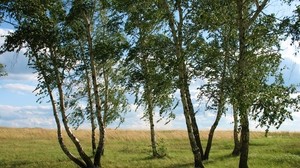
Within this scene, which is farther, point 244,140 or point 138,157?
point 138,157

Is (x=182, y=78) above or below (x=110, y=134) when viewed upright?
above

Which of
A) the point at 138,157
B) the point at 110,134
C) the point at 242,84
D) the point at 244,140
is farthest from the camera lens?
the point at 110,134

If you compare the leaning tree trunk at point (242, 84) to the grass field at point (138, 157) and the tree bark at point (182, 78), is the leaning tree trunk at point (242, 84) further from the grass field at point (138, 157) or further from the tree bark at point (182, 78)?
the grass field at point (138, 157)

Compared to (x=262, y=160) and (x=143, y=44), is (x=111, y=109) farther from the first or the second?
(x=262, y=160)

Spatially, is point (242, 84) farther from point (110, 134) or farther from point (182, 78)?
point (110, 134)

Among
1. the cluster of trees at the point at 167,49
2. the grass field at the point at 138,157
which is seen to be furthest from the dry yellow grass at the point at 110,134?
the cluster of trees at the point at 167,49

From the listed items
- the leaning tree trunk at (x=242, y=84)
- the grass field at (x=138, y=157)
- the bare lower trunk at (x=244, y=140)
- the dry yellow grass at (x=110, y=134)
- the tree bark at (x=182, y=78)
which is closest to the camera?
the leaning tree trunk at (x=242, y=84)

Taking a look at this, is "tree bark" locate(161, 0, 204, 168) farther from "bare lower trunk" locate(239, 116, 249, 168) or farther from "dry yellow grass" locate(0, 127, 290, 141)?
"dry yellow grass" locate(0, 127, 290, 141)

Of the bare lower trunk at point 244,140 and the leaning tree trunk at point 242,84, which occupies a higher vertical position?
the leaning tree trunk at point 242,84

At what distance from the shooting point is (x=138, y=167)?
32000 mm

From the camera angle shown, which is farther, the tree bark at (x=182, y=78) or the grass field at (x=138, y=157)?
the grass field at (x=138, y=157)

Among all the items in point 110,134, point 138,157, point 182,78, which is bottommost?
point 138,157

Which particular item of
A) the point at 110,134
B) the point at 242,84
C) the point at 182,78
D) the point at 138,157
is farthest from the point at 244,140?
the point at 110,134

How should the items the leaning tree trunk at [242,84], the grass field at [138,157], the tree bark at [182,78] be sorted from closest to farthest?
the leaning tree trunk at [242,84], the tree bark at [182,78], the grass field at [138,157]
